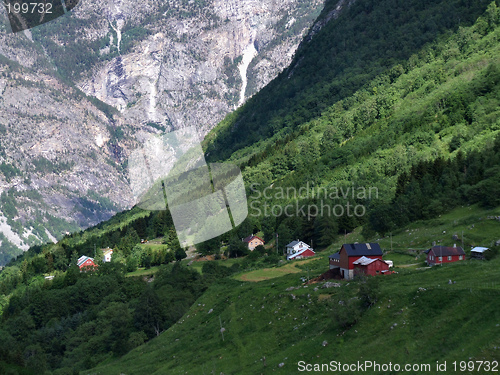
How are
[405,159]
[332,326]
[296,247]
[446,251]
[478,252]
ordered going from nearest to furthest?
[332,326] < [478,252] < [446,251] < [296,247] < [405,159]

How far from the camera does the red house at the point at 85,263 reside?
14032 cm

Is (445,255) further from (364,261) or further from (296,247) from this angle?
(296,247)

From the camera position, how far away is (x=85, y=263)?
147 meters

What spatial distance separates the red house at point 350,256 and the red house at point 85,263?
292 feet

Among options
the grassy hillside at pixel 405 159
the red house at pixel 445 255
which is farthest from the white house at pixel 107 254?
the red house at pixel 445 255

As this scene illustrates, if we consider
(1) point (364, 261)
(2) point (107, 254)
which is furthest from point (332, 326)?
(2) point (107, 254)

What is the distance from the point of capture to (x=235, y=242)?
11994 centimetres

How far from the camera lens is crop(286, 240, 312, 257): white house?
101 meters

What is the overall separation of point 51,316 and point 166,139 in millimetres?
97776

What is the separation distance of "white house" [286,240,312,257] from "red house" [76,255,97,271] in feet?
196

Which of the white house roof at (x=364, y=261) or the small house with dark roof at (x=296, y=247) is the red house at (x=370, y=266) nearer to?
the white house roof at (x=364, y=261)

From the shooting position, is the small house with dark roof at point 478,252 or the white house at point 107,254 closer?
the small house with dark roof at point 478,252

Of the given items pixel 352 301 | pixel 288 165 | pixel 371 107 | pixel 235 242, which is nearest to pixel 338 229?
pixel 235 242

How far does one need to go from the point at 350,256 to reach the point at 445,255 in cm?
1104
